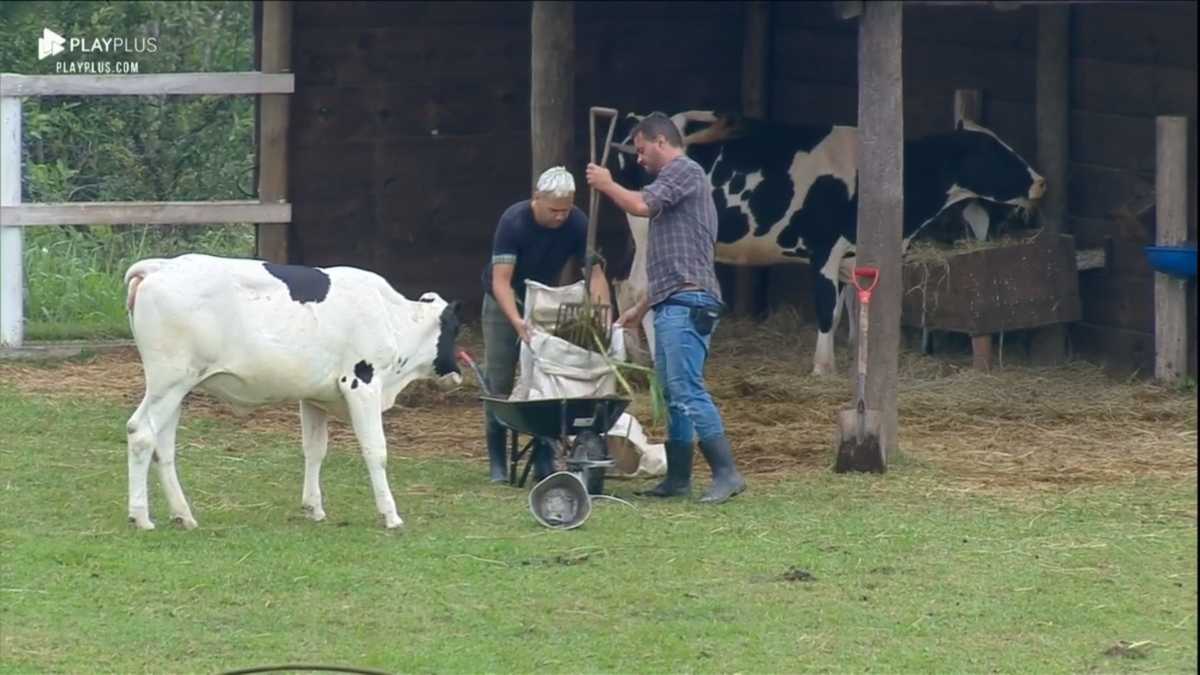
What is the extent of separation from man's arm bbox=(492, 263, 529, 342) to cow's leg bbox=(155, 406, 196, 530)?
1.61m

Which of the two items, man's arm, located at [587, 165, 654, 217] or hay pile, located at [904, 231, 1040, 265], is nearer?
man's arm, located at [587, 165, 654, 217]

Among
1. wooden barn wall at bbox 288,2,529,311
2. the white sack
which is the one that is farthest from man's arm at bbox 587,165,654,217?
wooden barn wall at bbox 288,2,529,311

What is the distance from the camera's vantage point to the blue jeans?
30.1 feet

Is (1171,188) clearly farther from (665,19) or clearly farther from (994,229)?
(665,19)

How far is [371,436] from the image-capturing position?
8500 mm

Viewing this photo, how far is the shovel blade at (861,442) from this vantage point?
995 centimetres

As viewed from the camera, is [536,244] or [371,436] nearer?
[371,436]

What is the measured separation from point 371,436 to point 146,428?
35.3 inches

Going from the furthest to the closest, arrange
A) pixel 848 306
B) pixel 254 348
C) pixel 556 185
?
pixel 848 306 → pixel 556 185 → pixel 254 348

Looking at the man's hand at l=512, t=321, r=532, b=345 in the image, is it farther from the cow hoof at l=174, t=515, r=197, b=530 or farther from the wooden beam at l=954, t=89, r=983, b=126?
the wooden beam at l=954, t=89, r=983, b=126

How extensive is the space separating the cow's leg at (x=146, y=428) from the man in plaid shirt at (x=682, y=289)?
7.02 ft

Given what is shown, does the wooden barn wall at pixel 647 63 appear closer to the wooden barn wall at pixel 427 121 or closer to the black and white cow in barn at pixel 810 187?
the wooden barn wall at pixel 427 121

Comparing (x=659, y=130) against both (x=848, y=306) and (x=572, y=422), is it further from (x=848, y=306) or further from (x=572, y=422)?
(x=848, y=306)

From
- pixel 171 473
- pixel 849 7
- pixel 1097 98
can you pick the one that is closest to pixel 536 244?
pixel 849 7
